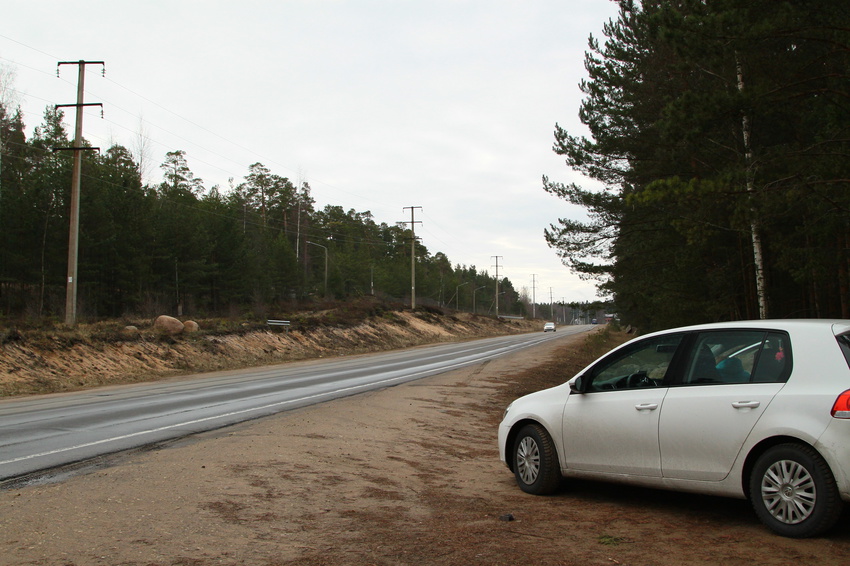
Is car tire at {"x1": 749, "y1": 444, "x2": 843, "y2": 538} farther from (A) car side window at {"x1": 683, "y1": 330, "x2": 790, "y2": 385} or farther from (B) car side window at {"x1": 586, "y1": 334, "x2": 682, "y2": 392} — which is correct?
(B) car side window at {"x1": 586, "y1": 334, "x2": 682, "y2": 392}

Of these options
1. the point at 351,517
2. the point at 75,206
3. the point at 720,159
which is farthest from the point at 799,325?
the point at 75,206

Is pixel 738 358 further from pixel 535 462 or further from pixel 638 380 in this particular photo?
pixel 535 462

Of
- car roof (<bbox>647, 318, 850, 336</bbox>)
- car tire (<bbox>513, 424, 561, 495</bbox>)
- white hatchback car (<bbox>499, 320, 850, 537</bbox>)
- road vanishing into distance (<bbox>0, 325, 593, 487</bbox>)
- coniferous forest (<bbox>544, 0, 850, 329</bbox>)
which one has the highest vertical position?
coniferous forest (<bbox>544, 0, 850, 329</bbox>)

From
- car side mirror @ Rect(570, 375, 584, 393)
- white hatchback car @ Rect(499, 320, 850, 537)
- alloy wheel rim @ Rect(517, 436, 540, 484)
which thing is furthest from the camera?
alloy wheel rim @ Rect(517, 436, 540, 484)

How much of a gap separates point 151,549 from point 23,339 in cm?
2233

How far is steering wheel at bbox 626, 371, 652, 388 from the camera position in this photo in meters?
6.09

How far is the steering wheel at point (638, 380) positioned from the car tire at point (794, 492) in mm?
1207

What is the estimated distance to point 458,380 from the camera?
21109mm

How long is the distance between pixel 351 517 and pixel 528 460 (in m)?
1.98

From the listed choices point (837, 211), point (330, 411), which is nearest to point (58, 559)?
point (330, 411)

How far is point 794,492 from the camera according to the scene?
15.9 ft

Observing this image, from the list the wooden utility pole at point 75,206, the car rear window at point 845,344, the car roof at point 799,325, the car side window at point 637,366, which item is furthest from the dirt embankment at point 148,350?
the car rear window at point 845,344

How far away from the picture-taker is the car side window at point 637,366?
6.03 metres

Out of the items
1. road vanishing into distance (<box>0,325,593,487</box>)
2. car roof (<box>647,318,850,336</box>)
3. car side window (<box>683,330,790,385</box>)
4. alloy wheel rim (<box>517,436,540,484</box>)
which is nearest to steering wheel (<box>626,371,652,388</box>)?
car side window (<box>683,330,790,385</box>)
